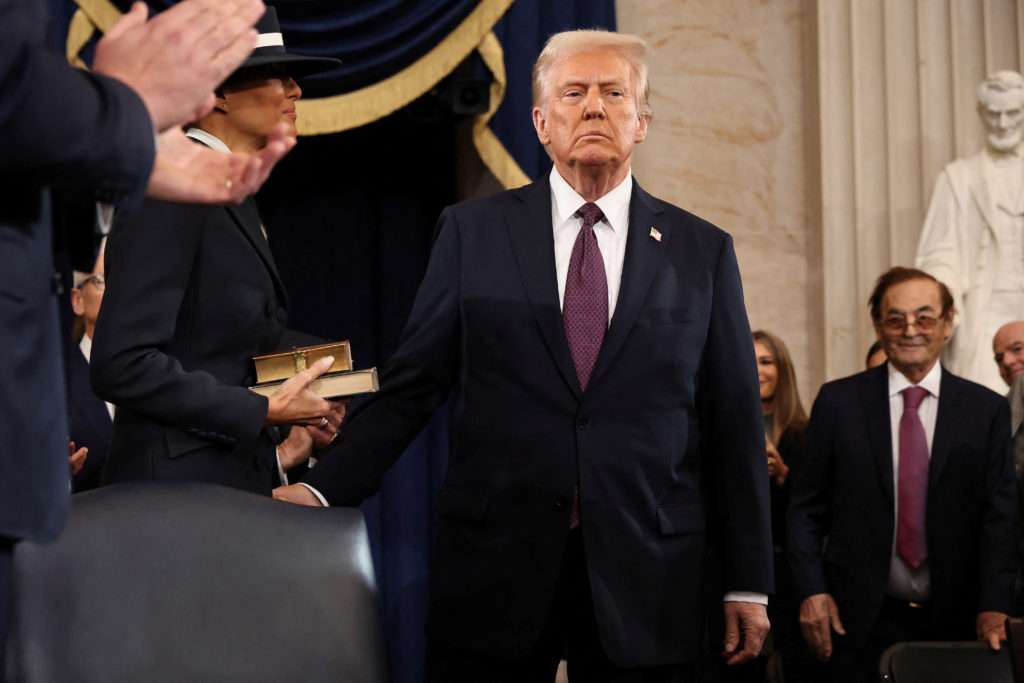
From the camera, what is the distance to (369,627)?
6.33ft

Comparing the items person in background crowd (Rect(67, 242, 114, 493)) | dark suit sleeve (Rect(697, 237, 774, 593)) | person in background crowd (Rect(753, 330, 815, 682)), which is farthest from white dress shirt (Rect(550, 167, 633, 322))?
person in background crowd (Rect(753, 330, 815, 682))

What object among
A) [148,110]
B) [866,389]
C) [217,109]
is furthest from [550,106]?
[866,389]

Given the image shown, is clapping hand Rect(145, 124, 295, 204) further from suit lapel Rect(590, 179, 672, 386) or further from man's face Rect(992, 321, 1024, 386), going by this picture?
man's face Rect(992, 321, 1024, 386)

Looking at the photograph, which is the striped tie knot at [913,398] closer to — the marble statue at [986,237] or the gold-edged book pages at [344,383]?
Result: the marble statue at [986,237]

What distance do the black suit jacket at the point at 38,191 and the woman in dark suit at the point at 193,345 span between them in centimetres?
103

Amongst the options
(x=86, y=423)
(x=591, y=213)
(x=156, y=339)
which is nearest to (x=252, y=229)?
(x=156, y=339)

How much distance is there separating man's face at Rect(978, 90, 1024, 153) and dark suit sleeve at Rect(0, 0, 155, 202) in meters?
5.20

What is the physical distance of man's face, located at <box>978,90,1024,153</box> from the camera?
20.0 feet

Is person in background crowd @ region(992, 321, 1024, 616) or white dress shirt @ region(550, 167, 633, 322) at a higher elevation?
white dress shirt @ region(550, 167, 633, 322)

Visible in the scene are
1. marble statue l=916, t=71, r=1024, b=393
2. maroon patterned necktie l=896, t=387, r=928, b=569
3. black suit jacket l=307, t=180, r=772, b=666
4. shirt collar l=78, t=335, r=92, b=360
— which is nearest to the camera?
black suit jacket l=307, t=180, r=772, b=666

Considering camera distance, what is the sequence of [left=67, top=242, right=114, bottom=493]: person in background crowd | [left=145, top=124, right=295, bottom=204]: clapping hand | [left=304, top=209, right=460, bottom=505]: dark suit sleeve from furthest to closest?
[left=67, top=242, right=114, bottom=493]: person in background crowd, [left=304, top=209, right=460, bottom=505]: dark suit sleeve, [left=145, top=124, right=295, bottom=204]: clapping hand

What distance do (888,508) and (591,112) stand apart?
6.38 ft

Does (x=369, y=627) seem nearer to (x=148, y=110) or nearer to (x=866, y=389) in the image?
(x=148, y=110)

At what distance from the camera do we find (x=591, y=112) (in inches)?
115
